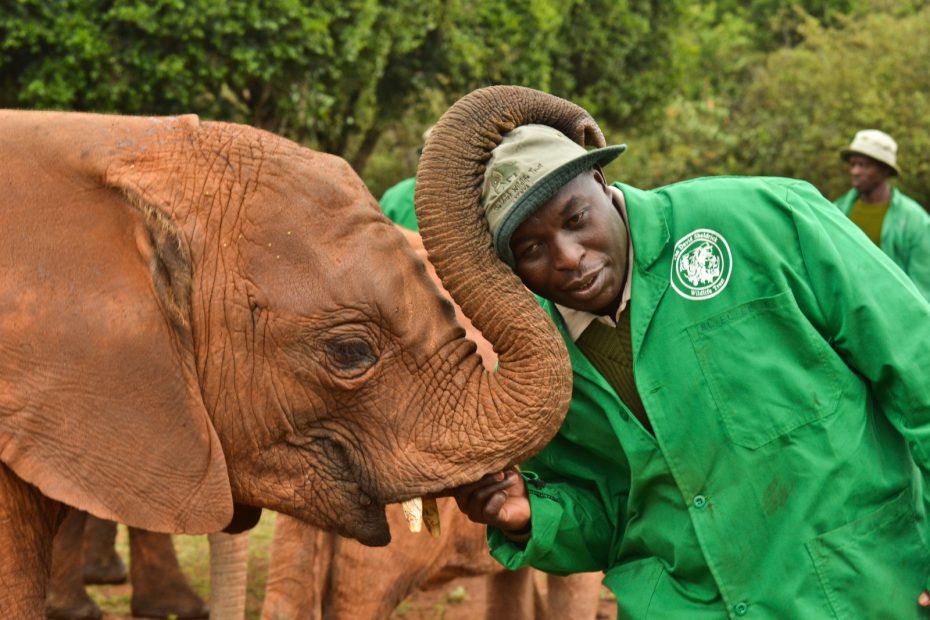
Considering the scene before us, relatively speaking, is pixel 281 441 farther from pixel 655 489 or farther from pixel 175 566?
pixel 175 566

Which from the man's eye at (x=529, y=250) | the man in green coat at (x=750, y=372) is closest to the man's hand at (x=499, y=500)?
the man in green coat at (x=750, y=372)

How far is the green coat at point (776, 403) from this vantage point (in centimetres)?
359

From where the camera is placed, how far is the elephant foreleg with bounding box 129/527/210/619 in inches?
312

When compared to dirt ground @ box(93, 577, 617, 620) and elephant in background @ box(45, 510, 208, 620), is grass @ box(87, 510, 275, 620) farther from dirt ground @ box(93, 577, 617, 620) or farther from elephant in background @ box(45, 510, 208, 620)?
elephant in background @ box(45, 510, 208, 620)

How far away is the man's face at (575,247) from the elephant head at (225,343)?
10cm

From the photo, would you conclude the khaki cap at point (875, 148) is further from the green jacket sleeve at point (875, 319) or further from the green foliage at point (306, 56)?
the green jacket sleeve at point (875, 319)

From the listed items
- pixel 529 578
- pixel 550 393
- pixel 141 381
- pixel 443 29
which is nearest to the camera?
pixel 141 381

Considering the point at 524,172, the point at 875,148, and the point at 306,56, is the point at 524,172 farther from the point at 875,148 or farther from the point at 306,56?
the point at 306,56

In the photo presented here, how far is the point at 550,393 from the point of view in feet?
12.0

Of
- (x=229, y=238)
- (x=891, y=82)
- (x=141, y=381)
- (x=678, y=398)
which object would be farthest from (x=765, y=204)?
(x=891, y=82)

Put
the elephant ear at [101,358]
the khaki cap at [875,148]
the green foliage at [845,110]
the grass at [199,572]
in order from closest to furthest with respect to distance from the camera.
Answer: the elephant ear at [101,358], the grass at [199,572], the khaki cap at [875,148], the green foliage at [845,110]

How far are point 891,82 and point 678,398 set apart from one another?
17.5m

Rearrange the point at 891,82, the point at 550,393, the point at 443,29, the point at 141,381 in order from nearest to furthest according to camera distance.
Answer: the point at 141,381 < the point at 550,393 < the point at 443,29 < the point at 891,82

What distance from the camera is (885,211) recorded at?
37.2ft
